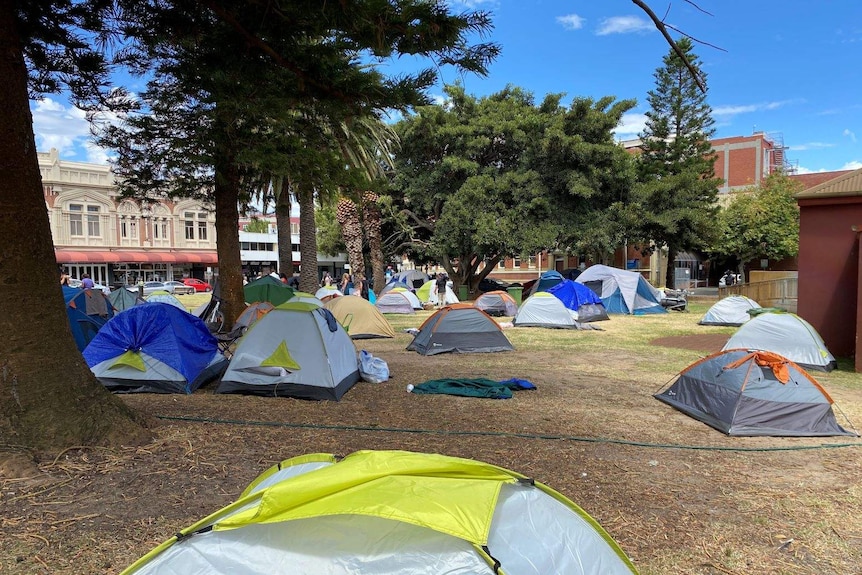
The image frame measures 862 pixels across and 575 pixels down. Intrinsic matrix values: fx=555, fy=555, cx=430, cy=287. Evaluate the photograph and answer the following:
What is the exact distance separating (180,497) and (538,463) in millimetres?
3133

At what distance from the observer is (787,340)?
10633mm

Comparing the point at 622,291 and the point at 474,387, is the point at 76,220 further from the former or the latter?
the point at 474,387

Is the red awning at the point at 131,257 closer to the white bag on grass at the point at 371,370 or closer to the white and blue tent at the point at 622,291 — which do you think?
the white and blue tent at the point at 622,291

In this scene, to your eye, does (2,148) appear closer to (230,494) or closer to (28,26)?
(28,26)

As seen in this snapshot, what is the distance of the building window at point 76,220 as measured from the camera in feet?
146

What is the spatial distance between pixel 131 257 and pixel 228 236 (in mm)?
43198

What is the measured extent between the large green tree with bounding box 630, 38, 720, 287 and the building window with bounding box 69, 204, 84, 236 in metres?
42.5

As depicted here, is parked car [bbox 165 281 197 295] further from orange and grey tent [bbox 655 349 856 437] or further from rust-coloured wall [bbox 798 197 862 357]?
orange and grey tent [bbox 655 349 856 437]

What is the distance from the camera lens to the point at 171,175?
10.1 m

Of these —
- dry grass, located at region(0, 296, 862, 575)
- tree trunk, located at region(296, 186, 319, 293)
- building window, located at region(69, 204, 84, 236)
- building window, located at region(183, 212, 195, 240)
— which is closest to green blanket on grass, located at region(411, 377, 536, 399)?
dry grass, located at region(0, 296, 862, 575)

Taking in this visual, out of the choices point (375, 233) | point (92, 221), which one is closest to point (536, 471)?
point (375, 233)

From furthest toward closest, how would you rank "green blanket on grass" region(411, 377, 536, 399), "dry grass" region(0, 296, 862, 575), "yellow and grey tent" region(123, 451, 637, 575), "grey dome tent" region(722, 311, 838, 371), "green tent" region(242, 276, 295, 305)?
"green tent" region(242, 276, 295, 305) → "grey dome tent" region(722, 311, 838, 371) → "green blanket on grass" region(411, 377, 536, 399) → "dry grass" region(0, 296, 862, 575) → "yellow and grey tent" region(123, 451, 637, 575)

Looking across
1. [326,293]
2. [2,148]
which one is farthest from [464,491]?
[326,293]

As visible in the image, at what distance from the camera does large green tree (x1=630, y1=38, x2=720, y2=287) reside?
85.8 feet
